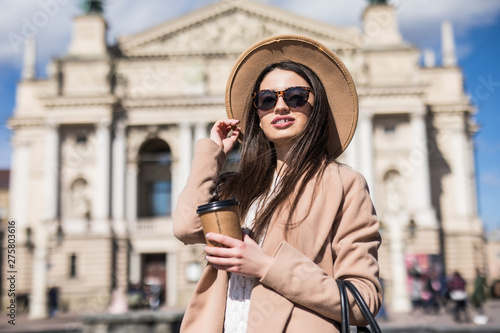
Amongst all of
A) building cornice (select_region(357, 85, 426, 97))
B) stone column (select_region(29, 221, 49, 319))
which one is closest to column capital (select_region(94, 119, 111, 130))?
stone column (select_region(29, 221, 49, 319))

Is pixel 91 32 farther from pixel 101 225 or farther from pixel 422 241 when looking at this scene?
pixel 422 241

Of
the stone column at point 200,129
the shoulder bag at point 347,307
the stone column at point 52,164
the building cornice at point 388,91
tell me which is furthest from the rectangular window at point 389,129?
the shoulder bag at point 347,307

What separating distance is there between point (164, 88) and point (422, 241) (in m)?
17.2

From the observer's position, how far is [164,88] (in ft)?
110

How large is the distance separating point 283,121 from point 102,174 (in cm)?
3111

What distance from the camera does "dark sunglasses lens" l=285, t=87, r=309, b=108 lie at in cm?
217

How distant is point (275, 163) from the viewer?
2326 mm

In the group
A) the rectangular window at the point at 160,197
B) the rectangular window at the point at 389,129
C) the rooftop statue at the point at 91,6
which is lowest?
the rectangular window at the point at 160,197

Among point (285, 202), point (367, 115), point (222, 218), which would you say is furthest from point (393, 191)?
point (222, 218)

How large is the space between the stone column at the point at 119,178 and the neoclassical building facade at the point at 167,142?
0.06m

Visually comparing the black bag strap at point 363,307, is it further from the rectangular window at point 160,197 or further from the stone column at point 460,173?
the stone column at point 460,173

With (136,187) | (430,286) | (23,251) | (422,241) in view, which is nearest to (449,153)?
(422,241)

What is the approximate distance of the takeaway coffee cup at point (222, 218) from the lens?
1831 mm

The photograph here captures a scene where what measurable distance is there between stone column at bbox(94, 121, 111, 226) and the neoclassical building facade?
64mm
